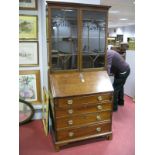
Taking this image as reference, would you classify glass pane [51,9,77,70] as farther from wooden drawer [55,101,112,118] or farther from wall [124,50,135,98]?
wall [124,50,135,98]

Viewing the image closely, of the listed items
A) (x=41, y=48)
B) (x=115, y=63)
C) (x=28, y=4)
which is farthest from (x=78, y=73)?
(x=28, y=4)

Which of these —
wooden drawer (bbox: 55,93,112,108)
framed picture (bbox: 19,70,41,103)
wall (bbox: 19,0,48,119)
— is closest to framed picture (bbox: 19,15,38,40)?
wall (bbox: 19,0,48,119)

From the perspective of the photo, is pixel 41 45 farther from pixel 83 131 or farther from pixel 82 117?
pixel 83 131

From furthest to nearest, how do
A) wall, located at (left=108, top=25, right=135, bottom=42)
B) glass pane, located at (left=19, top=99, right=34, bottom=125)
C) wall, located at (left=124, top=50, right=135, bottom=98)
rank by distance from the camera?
1. wall, located at (left=108, top=25, right=135, bottom=42)
2. wall, located at (left=124, top=50, right=135, bottom=98)
3. glass pane, located at (left=19, top=99, right=34, bottom=125)

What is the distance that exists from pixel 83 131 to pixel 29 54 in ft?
5.38

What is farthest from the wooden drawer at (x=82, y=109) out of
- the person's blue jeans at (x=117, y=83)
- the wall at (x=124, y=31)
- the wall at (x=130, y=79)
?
the wall at (x=124, y=31)

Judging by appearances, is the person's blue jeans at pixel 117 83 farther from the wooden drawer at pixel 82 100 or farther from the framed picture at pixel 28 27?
the framed picture at pixel 28 27

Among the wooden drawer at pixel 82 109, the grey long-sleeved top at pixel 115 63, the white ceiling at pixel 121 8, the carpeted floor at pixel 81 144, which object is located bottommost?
the carpeted floor at pixel 81 144

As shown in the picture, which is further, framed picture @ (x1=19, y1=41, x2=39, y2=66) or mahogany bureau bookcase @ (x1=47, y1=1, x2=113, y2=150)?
framed picture @ (x1=19, y1=41, x2=39, y2=66)

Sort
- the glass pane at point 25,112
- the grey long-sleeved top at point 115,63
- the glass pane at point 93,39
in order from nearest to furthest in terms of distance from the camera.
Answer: the glass pane at point 93,39 < the glass pane at point 25,112 < the grey long-sleeved top at point 115,63

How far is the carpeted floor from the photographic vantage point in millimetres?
2586

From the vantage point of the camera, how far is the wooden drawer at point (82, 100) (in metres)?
2.55
